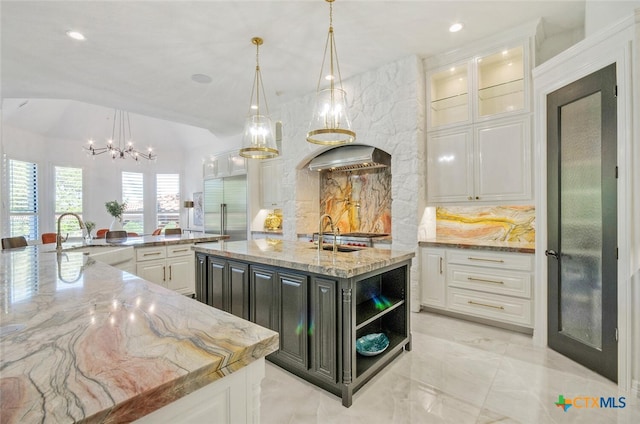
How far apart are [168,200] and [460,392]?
27.7ft

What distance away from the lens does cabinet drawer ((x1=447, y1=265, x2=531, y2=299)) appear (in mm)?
2982

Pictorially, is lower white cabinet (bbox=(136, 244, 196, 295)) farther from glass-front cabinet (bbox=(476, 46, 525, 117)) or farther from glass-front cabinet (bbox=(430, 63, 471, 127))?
glass-front cabinet (bbox=(476, 46, 525, 117))

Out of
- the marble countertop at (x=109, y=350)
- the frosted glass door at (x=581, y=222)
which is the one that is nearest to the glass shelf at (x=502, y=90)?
the frosted glass door at (x=581, y=222)

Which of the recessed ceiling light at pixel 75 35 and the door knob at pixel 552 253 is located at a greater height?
the recessed ceiling light at pixel 75 35

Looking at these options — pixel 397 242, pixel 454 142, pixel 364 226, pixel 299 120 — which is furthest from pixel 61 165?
pixel 454 142

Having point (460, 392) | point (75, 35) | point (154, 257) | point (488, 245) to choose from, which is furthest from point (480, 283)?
point (75, 35)

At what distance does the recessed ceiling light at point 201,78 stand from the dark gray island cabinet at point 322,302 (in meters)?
2.63

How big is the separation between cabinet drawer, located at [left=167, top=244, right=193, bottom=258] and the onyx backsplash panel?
2286mm

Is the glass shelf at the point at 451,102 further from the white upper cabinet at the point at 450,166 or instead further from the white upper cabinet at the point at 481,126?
the white upper cabinet at the point at 450,166

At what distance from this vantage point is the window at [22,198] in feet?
19.0

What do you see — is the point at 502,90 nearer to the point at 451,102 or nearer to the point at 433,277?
the point at 451,102

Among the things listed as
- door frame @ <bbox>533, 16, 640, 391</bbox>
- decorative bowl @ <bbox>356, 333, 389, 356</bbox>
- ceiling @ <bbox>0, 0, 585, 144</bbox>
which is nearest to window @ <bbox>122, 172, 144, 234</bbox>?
ceiling @ <bbox>0, 0, 585, 144</bbox>

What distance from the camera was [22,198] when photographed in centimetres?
604

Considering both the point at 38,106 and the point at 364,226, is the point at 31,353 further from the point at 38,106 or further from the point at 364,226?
the point at 38,106
